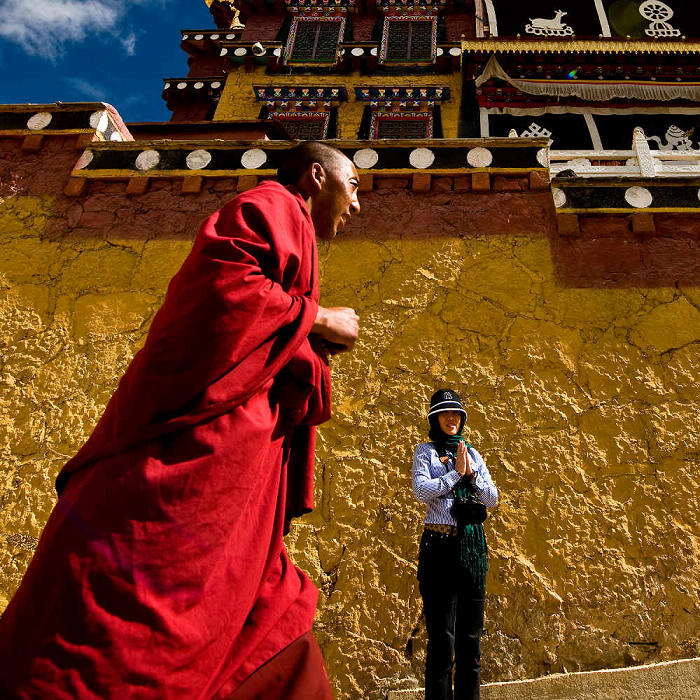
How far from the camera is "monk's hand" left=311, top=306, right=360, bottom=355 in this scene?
1.35 metres

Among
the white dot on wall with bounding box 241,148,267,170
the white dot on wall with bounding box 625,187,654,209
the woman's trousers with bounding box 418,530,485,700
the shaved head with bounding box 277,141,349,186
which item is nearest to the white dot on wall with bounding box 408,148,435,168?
the white dot on wall with bounding box 241,148,267,170

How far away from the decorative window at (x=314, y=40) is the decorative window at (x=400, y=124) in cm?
182

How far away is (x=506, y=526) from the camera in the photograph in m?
2.90

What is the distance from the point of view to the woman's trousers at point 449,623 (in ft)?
Result: 6.99

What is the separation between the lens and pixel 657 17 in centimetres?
1047

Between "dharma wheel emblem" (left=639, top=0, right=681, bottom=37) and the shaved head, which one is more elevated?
"dharma wheel emblem" (left=639, top=0, right=681, bottom=37)

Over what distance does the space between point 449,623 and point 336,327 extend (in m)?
1.43

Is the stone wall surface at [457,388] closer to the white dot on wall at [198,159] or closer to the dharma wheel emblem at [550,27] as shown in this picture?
the white dot on wall at [198,159]

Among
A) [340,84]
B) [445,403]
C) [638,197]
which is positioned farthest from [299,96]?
[445,403]

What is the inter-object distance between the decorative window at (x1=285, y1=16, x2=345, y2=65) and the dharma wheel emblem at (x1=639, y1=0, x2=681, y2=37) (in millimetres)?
5681

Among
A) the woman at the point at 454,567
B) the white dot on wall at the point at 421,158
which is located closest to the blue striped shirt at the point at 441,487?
the woman at the point at 454,567

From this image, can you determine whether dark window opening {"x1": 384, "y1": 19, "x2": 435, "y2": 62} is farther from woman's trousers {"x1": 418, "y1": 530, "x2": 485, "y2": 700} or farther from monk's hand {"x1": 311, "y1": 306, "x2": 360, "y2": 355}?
monk's hand {"x1": 311, "y1": 306, "x2": 360, "y2": 355}

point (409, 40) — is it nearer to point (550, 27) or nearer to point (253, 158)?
point (550, 27)

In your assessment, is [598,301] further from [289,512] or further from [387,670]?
[289,512]
